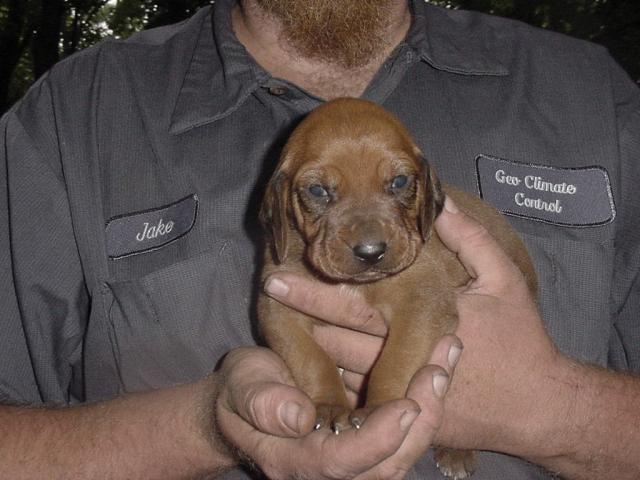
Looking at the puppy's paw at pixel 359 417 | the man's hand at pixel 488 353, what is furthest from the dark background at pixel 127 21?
the puppy's paw at pixel 359 417

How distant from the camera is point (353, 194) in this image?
283 cm

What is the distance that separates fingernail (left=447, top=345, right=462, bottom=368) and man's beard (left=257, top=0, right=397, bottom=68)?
1792 millimetres

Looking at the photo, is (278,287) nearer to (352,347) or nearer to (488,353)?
(352,347)

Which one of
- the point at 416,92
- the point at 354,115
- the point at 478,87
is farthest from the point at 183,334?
the point at 478,87

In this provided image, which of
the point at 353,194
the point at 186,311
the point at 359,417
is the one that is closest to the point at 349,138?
the point at 353,194

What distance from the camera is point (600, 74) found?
3910 mm

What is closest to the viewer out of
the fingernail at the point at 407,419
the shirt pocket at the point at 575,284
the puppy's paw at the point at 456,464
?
the fingernail at the point at 407,419

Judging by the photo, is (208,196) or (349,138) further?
(208,196)

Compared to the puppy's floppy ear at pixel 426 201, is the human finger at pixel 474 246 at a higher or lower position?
lower

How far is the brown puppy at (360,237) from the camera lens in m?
2.73

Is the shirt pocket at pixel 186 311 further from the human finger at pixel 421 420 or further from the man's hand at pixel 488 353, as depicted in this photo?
the human finger at pixel 421 420

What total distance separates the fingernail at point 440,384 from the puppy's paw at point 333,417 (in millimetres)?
304

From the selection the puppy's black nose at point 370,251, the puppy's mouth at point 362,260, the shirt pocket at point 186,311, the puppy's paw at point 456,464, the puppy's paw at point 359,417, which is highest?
the puppy's black nose at point 370,251

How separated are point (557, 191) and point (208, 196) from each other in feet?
5.23
